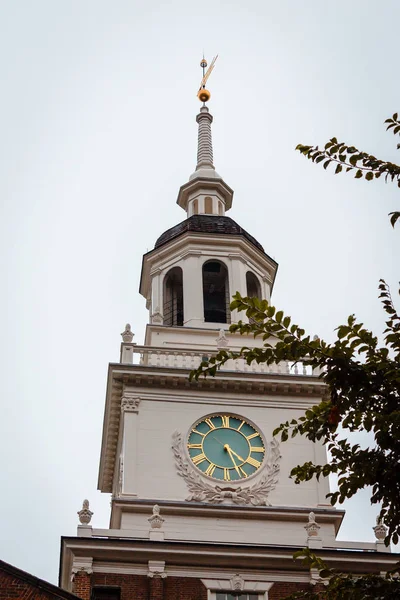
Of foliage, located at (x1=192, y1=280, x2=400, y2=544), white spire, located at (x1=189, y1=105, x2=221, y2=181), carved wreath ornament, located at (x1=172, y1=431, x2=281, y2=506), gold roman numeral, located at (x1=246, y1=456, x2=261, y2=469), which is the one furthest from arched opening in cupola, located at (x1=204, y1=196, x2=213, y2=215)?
foliage, located at (x1=192, y1=280, x2=400, y2=544)

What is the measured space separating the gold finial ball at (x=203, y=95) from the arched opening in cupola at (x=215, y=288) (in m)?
11.6

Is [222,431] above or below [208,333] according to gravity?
below

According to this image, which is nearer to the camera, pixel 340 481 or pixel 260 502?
pixel 340 481

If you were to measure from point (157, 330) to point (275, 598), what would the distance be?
11058 mm

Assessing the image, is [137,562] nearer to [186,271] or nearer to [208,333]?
[208,333]

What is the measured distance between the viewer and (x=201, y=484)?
3100 cm

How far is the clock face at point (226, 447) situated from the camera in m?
31.5

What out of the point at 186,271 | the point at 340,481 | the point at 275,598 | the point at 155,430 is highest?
the point at 186,271

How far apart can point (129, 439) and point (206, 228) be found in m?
10.6

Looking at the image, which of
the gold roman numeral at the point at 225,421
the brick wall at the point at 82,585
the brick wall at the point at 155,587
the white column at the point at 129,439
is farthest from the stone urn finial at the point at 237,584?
the gold roman numeral at the point at 225,421

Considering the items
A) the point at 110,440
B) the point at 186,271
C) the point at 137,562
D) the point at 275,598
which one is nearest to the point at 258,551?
the point at 275,598

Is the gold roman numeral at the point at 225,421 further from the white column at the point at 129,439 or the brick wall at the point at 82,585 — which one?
→ the brick wall at the point at 82,585

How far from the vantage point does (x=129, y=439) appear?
31.8 metres

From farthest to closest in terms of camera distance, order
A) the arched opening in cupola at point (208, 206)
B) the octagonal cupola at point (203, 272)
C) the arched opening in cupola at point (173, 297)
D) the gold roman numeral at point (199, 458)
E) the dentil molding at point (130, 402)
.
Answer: the arched opening in cupola at point (208, 206), the arched opening in cupola at point (173, 297), the octagonal cupola at point (203, 272), the dentil molding at point (130, 402), the gold roman numeral at point (199, 458)
